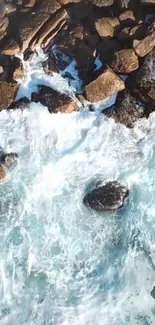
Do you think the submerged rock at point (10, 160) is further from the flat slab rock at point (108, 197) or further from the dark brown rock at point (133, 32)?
the dark brown rock at point (133, 32)

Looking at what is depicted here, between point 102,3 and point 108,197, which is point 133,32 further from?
point 108,197

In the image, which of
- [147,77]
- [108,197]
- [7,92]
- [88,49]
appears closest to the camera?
[147,77]

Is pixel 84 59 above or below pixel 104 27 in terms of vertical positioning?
below

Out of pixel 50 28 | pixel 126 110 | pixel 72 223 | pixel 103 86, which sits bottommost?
pixel 72 223

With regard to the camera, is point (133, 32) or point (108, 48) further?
point (108, 48)

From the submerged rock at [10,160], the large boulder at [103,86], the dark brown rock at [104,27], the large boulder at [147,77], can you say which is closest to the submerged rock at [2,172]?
the submerged rock at [10,160]

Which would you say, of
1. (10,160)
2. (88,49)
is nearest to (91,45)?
(88,49)

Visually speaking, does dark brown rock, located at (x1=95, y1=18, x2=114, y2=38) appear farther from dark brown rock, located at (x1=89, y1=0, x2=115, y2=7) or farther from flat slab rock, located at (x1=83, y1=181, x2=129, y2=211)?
flat slab rock, located at (x1=83, y1=181, x2=129, y2=211)
